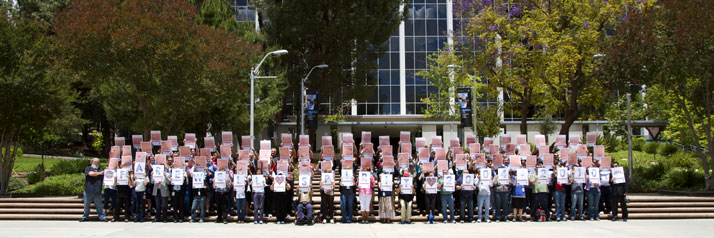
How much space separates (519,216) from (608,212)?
2861mm

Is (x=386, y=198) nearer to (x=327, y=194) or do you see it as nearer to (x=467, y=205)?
(x=327, y=194)

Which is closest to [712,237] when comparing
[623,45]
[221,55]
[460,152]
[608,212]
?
[608,212]

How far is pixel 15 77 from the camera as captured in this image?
2138 cm

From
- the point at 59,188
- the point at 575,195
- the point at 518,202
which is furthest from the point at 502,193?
the point at 59,188

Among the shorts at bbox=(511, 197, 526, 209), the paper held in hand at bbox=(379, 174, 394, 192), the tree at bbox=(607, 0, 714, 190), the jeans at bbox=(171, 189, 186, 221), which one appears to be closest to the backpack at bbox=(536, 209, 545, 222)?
the shorts at bbox=(511, 197, 526, 209)

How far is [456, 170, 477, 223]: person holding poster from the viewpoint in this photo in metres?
17.2

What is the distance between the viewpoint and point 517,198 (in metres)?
17.4

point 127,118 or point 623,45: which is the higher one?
point 623,45

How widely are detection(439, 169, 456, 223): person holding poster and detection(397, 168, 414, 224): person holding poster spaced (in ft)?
2.77

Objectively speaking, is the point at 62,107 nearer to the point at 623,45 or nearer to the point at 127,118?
the point at 127,118

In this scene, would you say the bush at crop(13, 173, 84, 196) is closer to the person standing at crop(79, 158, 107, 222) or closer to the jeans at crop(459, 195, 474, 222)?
the person standing at crop(79, 158, 107, 222)

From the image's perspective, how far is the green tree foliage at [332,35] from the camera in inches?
1359

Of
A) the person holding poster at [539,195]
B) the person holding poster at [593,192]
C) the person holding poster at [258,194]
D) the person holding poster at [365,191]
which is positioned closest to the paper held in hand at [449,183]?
the person holding poster at [365,191]

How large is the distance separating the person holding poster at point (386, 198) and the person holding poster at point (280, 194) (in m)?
2.57
